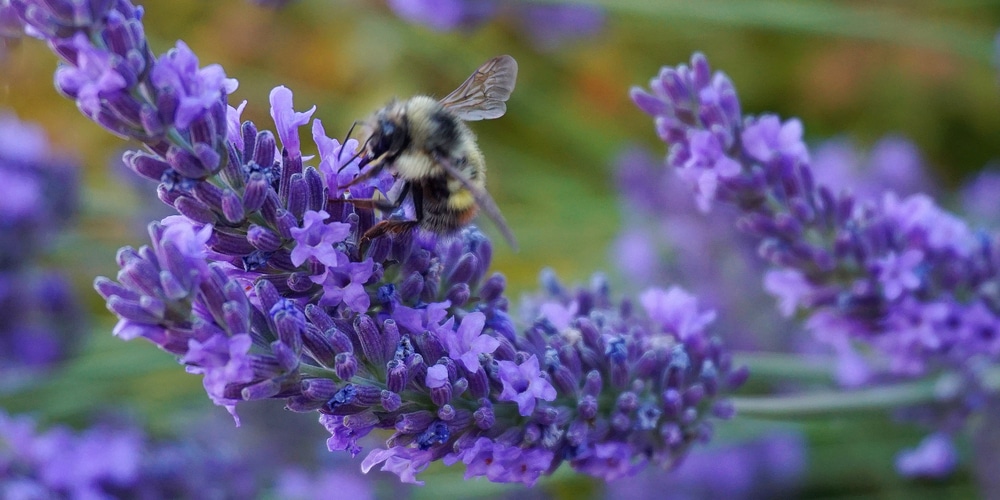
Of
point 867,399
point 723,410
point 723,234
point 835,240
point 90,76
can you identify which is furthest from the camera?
point 723,234

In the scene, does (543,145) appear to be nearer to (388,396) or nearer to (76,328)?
(76,328)

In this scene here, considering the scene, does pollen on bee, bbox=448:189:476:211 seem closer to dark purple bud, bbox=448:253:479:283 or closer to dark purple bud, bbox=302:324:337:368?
dark purple bud, bbox=448:253:479:283

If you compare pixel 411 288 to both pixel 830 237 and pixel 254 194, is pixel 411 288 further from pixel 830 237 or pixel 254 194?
pixel 830 237

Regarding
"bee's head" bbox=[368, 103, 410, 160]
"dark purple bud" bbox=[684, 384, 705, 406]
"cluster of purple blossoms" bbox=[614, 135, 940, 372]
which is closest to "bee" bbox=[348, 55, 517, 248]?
"bee's head" bbox=[368, 103, 410, 160]

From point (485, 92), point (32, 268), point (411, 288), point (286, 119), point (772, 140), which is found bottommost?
point (411, 288)

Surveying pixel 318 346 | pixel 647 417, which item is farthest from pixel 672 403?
pixel 318 346

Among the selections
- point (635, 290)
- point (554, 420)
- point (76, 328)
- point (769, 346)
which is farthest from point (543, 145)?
point (554, 420)

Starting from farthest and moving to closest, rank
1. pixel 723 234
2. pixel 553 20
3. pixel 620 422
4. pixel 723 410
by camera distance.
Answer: pixel 553 20 → pixel 723 234 → pixel 723 410 → pixel 620 422
